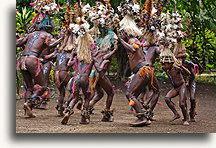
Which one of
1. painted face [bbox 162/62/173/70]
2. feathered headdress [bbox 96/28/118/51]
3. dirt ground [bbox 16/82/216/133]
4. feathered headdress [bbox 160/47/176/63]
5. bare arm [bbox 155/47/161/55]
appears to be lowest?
dirt ground [bbox 16/82/216/133]

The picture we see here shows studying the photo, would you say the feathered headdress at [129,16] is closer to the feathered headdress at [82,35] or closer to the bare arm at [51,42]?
the feathered headdress at [82,35]

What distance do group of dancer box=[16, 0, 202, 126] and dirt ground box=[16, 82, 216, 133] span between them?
0.55ft

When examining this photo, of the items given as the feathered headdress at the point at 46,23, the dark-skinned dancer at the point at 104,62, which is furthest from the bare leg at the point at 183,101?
the feathered headdress at the point at 46,23

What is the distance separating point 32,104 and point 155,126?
1.96 meters

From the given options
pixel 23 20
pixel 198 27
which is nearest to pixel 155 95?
pixel 23 20

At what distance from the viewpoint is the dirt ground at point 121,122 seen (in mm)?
6203

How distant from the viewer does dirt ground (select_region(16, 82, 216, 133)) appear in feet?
20.4

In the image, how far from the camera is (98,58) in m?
7.02

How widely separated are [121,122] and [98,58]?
1009mm

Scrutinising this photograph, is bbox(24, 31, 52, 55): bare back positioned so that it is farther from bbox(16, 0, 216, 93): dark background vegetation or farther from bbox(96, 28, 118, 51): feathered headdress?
bbox(96, 28, 118, 51): feathered headdress

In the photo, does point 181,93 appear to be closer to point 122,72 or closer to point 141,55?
point 141,55

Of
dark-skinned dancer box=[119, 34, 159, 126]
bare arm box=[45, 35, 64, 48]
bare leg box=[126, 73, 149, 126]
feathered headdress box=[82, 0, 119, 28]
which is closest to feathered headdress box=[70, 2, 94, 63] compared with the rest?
A: feathered headdress box=[82, 0, 119, 28]

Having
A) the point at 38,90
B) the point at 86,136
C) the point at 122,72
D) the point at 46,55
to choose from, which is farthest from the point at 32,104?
the point at 122,72

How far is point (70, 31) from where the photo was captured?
281 inches
